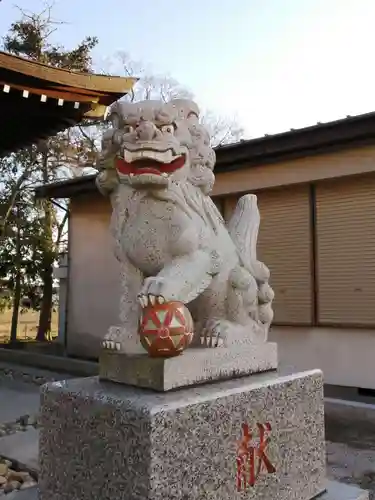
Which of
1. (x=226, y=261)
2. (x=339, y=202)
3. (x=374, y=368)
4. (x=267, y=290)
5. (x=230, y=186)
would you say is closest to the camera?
(x=226, y=261)

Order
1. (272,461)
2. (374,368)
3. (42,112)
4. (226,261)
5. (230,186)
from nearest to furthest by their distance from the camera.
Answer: (272,461)
(226,261)
(42,112)
(374,368)
(230,186)

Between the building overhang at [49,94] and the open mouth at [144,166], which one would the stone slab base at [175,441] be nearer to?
the open mouth at [144,166]

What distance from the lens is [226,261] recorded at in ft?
7.32

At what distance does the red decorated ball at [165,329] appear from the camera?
1.71 metres

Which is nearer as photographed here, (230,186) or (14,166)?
(230,186)

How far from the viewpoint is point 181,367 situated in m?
1.82

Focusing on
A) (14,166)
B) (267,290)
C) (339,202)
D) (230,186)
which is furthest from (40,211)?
(267,290)

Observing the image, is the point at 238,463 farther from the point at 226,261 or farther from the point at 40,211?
the point at 40,211

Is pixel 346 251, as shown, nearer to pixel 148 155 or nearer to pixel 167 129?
pixel 167 129

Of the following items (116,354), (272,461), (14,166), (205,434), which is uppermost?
(14,166)

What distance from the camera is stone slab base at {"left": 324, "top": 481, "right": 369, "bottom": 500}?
2.32 metres

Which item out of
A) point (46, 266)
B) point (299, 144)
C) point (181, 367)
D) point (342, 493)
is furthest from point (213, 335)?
point (46, 266)

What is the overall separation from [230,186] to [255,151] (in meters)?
0.73

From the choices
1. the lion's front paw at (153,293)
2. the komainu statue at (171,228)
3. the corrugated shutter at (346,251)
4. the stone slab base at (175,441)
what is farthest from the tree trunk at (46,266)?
the lion's front paw at (153,293)
